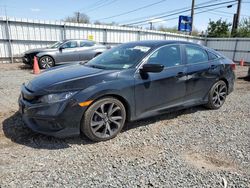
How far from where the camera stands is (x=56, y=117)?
291cm

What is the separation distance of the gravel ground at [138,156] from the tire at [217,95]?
61 cm

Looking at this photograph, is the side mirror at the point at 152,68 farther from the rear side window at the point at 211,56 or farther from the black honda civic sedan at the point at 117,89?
the rear side window at the point at 211,56

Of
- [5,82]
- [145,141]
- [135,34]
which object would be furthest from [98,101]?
[135,34]

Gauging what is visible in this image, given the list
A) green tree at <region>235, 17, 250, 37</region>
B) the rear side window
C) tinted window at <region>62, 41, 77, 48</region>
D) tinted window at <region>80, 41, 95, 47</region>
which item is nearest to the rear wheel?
tinted window at <region>62, 41, 77, 48</region>

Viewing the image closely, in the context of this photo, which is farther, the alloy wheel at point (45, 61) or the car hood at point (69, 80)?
the alloy wheel at point (45, 61)

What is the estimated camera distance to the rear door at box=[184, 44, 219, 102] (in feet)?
13.8

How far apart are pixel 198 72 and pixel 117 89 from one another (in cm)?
191

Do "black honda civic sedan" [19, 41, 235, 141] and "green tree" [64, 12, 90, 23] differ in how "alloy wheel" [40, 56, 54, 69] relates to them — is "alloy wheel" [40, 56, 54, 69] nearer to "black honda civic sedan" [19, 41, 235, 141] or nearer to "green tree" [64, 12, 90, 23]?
"black honda civic sedan" [19, 41, 235, 141]

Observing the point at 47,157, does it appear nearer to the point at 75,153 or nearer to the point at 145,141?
the point at 75,153

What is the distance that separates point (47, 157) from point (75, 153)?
360 mm

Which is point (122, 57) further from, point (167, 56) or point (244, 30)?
point (244, 30)

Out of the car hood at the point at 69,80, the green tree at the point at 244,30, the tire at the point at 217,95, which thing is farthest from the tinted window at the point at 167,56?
the green tree at the point at 244,30

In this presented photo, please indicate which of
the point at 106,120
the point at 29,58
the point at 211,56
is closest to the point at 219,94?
the point at 211,56

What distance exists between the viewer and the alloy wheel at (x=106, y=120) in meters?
3.20
